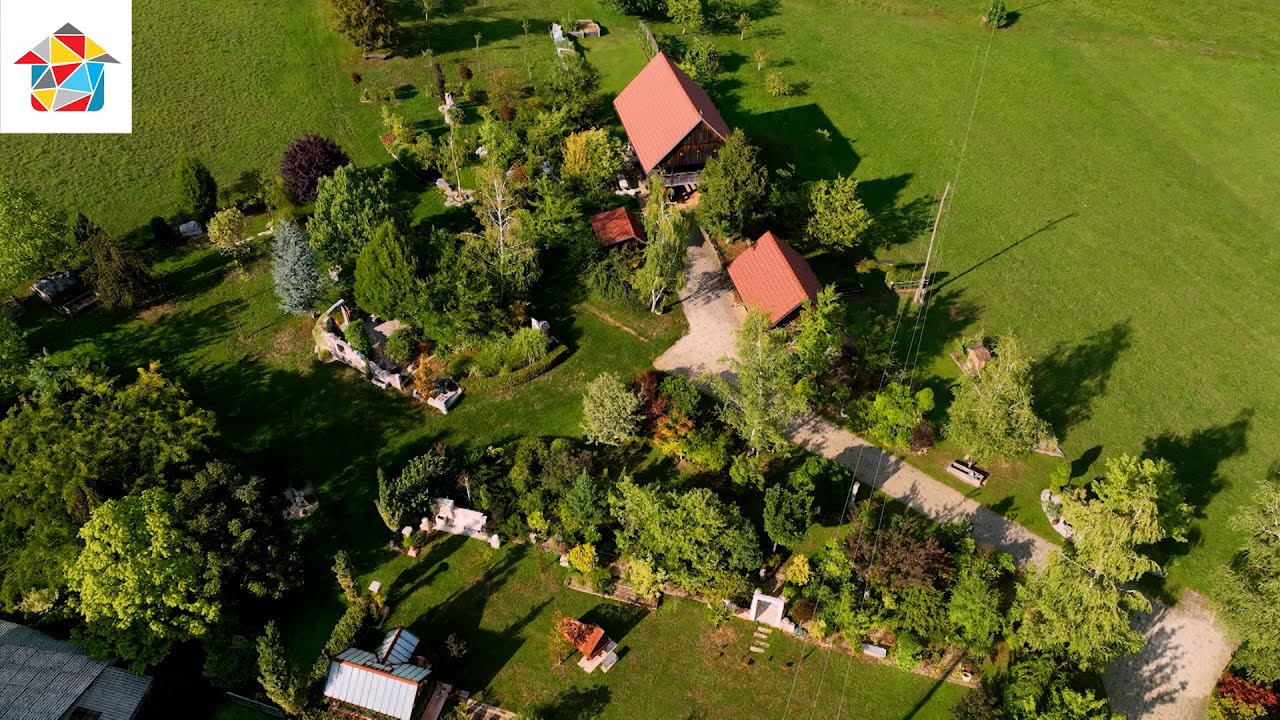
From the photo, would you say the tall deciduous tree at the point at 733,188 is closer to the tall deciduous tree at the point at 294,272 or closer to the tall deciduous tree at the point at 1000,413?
the tall deciduous tree at the point at 1000,413

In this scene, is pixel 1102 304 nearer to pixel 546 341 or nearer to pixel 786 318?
pixel 786 318

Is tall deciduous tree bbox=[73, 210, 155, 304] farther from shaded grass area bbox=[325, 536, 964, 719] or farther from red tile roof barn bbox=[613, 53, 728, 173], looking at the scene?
red tile roof barn bbox=[613, 53, 728, 173]

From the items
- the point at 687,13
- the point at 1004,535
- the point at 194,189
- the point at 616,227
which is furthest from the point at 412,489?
the point at 687,13

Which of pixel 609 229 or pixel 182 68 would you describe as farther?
pixel 182 68

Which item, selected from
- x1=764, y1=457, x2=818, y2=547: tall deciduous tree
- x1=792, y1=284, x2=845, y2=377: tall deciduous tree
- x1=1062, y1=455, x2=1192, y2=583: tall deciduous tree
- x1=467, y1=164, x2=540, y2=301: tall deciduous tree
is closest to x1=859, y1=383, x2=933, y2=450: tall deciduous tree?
x1=792, y1=284, x2=845, y2=377: tall deciduous tree

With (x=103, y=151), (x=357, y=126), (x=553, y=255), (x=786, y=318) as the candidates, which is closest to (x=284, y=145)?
(x=357, y=126)

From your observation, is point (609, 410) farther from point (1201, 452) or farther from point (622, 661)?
point (1201, 452)

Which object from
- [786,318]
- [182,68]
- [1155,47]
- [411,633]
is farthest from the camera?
[1155,47]
